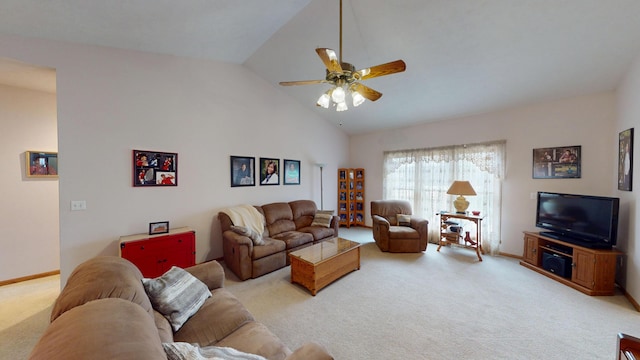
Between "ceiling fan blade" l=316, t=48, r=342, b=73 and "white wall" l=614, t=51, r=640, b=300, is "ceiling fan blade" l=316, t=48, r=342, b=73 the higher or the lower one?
the higher one

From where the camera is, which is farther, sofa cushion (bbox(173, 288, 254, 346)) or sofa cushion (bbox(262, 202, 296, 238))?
sofa cushion (bbox(262, 202, 296, 238))

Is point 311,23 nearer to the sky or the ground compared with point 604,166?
nearer to the sky

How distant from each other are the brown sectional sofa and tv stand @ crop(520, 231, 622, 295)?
128 inches

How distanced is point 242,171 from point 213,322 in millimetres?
2890

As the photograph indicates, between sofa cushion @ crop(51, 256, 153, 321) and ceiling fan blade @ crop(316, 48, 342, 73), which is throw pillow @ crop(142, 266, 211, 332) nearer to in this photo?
sofa cushion @ crop(51, 256, 153, 321)

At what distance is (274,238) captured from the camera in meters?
3.86

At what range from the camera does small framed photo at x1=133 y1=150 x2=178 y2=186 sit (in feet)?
10.1

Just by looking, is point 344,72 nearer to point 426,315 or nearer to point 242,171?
point 426,315

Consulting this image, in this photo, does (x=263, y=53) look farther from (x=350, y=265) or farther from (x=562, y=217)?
(x=562, y=217)

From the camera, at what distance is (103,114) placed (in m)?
2.83

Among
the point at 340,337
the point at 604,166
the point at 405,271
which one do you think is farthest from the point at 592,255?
the point at 340,337

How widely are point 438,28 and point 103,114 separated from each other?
414 cm

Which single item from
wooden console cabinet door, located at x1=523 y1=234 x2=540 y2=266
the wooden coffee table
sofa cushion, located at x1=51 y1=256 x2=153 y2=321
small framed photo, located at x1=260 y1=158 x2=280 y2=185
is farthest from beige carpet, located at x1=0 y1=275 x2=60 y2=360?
wooden console cabinet door, located at x1=523 y1=234 x2=540 y2=266

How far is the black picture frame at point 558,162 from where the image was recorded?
346cm
